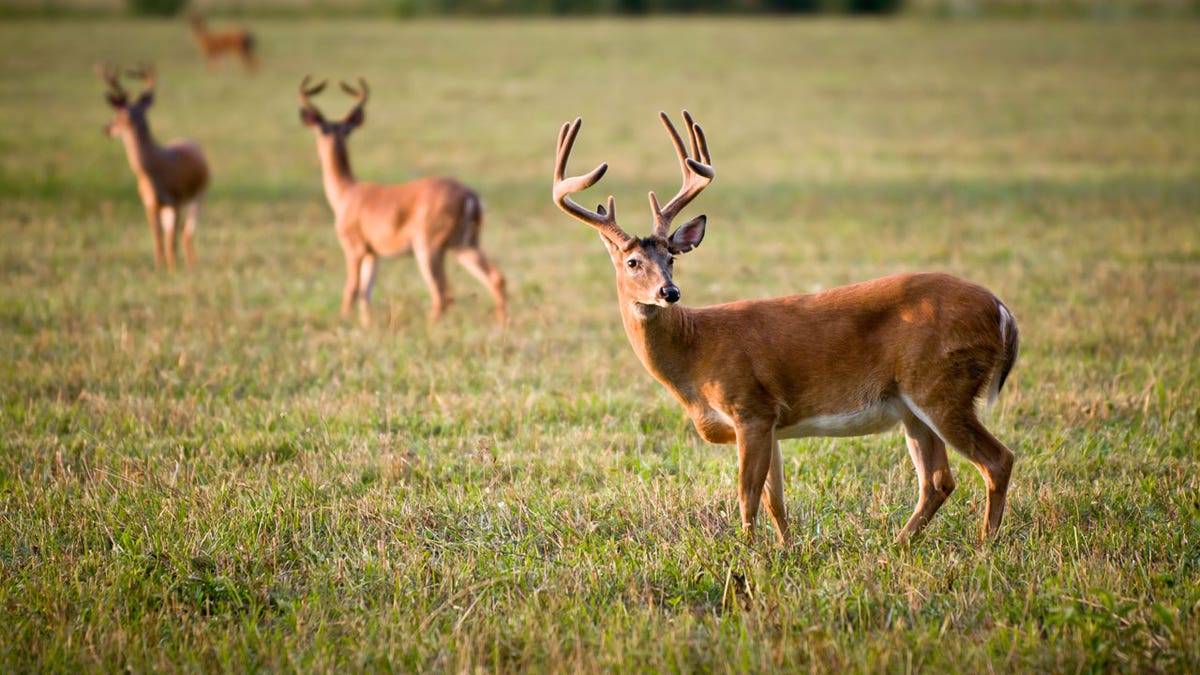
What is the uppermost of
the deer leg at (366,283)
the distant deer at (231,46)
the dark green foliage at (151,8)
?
the dark green foliage at (151,8)

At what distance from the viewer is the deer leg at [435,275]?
10273mm

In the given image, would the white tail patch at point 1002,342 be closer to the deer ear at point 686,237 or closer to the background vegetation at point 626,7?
the deer ear at point 686,237

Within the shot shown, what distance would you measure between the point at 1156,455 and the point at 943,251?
660 cm

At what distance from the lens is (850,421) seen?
18.0 ft

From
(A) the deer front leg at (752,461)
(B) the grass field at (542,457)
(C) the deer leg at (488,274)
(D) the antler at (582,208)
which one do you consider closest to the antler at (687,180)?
(D) the antler at (582,208)

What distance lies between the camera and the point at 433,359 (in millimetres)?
8852

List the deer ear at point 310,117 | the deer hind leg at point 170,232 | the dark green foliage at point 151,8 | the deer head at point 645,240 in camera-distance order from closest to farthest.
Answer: the deer head at point 645,240 → the deer ear at point 310,117 → the deer hind leg at point 170,232 → the dark green foliage at point 151,8

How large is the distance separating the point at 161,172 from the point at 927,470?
10.0 meters

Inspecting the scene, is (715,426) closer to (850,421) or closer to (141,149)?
(850,421)

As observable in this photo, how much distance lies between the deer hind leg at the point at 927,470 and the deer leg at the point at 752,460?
28.5 inches

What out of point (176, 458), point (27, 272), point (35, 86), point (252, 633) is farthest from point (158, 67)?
point (252, 633)

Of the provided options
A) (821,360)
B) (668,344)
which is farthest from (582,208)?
(821,360)

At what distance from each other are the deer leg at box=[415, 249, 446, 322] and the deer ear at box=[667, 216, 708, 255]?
4.84 metres

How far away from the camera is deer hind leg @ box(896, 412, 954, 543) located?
5.64m
